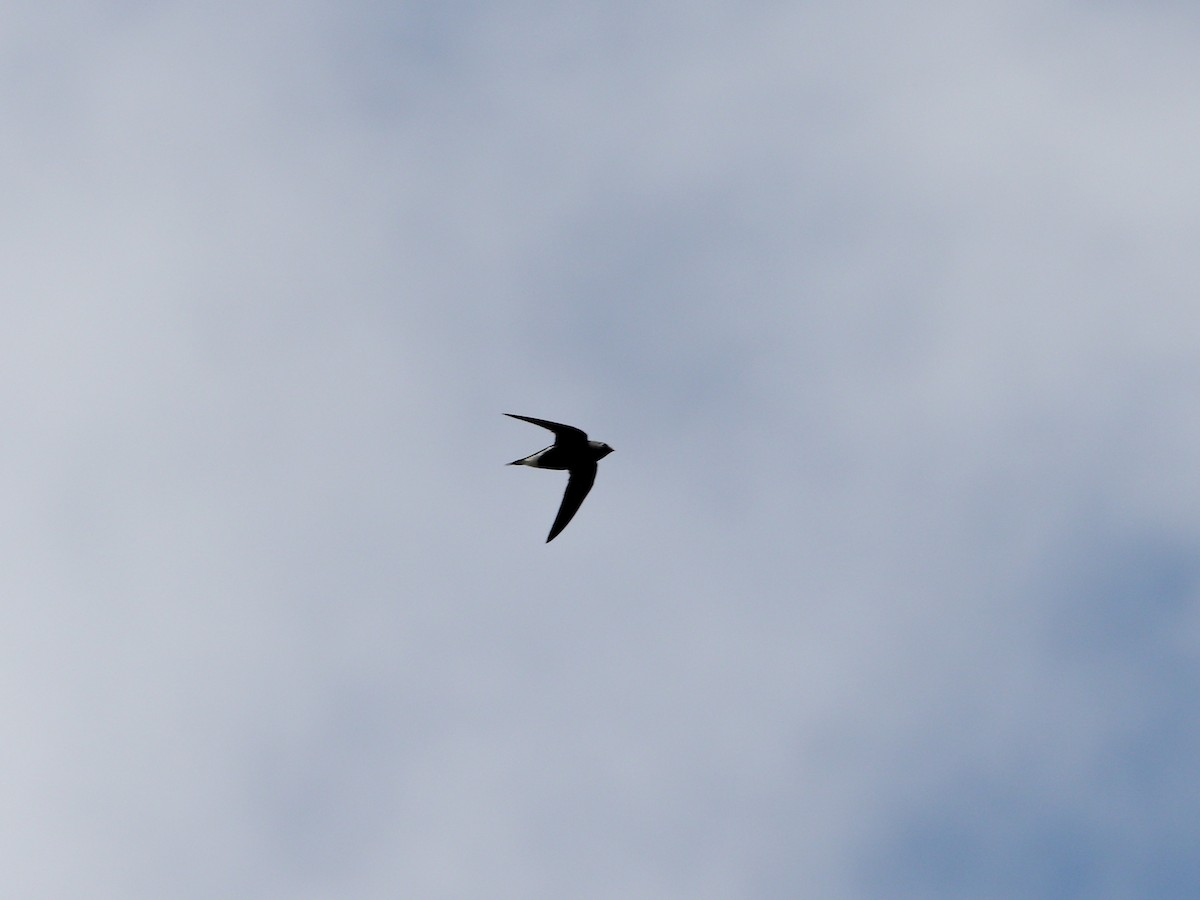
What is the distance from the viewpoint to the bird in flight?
6156 centimetres

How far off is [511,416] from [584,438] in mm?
8593

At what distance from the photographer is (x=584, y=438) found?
202ft

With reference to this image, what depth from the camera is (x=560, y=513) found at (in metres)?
63.6

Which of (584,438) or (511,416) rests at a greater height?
(584,438)

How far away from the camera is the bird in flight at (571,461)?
61562mm

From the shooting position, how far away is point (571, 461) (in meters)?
62.9

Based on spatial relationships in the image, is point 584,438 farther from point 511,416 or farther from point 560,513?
point 511,416

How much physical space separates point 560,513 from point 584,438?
13.1 ft

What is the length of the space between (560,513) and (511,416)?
1103 cm

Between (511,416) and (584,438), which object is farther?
(584,438)

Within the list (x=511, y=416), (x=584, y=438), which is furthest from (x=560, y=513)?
(x=511, y=416)

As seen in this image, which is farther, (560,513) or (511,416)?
(560,513)

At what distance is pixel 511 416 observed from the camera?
5341 centimetres
